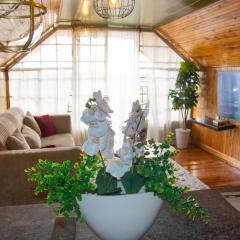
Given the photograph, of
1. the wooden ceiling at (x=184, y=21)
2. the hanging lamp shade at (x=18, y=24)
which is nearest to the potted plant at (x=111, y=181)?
the hanging lamp shade at (x=18, y=24)

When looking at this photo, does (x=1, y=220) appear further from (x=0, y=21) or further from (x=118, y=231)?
(x=0, y=21)

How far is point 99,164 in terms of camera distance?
108 centimetres

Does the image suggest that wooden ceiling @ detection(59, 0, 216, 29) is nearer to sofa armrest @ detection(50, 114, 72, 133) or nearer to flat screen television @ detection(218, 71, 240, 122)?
flat screen television @ detection(218, 71, 240, 122)

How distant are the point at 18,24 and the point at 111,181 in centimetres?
56

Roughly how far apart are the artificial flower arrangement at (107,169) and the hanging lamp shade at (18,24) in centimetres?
26

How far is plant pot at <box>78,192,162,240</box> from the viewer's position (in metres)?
1.03

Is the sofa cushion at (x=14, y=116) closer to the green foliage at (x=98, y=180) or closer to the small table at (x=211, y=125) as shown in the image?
the small table at (x=211, y=125)

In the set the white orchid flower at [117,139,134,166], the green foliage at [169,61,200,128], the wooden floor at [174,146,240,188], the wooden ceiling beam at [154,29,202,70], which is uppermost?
the wooden ceiling beam at [154,29,202,70]

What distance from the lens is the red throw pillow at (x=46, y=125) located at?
519 centimetres

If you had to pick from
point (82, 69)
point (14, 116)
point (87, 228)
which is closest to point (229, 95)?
point (82, 69)

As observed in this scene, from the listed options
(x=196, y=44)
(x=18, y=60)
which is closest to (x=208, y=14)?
(x=196, y=44)

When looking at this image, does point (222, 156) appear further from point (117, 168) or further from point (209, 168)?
point (117, 168)

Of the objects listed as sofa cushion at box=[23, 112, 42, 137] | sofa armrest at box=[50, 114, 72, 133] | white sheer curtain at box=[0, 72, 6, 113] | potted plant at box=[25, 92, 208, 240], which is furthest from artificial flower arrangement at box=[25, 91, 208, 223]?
white sheer curtain at box=[0, 72, 6, 113]

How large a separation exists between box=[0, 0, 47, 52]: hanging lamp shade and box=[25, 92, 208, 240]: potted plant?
0.26m
